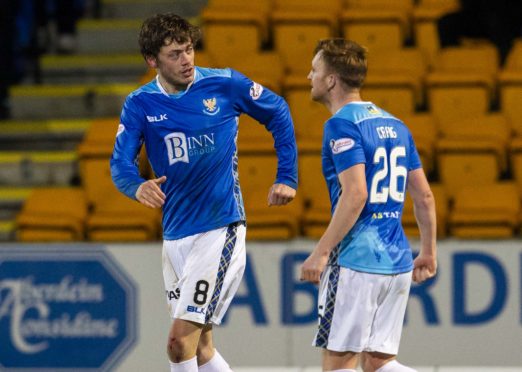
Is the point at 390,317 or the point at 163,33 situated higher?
the point at 163,33

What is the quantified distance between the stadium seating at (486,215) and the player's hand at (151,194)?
128 inches

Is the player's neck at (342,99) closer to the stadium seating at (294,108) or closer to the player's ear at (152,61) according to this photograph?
the player's ear at (152,61)

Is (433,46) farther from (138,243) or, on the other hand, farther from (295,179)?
(295,179)

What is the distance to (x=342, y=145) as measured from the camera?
4.91 metres

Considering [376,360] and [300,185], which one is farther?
[300,185]

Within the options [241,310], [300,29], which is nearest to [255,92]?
[241,310]

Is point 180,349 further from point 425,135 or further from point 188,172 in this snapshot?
point 425,135

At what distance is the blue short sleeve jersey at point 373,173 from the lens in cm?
495

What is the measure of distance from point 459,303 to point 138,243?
6.68ft

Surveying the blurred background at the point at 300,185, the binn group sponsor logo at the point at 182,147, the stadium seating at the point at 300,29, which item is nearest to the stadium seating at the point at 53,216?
the blurred background at the point at 300,185

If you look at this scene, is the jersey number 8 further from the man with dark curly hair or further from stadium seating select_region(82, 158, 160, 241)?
stadium seating select_region(82, 158, 160, 241)

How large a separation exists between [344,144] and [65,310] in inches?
146

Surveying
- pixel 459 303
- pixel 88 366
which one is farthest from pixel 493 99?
pixel 88 366

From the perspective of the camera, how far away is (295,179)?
5684 mm
